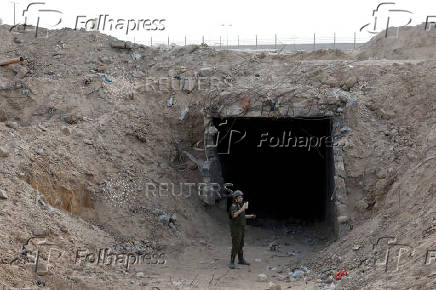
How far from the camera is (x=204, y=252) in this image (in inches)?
391

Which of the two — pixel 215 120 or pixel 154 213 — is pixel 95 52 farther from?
pixel 154 213

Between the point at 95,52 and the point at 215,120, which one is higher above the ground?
the point at 95,52

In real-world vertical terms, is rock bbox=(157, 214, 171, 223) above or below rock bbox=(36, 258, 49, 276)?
above

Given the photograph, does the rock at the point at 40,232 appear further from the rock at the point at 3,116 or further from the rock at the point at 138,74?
the rock at the point at 138,74

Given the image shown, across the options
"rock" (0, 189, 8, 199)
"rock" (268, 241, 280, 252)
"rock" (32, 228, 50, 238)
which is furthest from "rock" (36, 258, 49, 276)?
"rock" (268, 241, 280, 252)

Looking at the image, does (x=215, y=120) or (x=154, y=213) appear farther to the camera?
(x=215, y=120)

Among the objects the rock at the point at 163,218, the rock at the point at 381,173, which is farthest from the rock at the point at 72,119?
the rock at the point at 381,173

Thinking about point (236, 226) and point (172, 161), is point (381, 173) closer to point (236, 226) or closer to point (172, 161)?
point (236, 226)

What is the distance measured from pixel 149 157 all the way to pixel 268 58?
15.6 feet

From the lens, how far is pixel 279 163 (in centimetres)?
1652

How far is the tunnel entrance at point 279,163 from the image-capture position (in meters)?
13.4

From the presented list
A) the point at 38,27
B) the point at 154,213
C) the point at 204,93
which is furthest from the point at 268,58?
the point at 38,27

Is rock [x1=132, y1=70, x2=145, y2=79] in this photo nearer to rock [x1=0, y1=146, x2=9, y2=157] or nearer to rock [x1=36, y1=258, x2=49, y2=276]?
rock [x1=0, y1=146, x2=9, y2=157]

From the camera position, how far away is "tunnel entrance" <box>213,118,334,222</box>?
13367 millimetres
